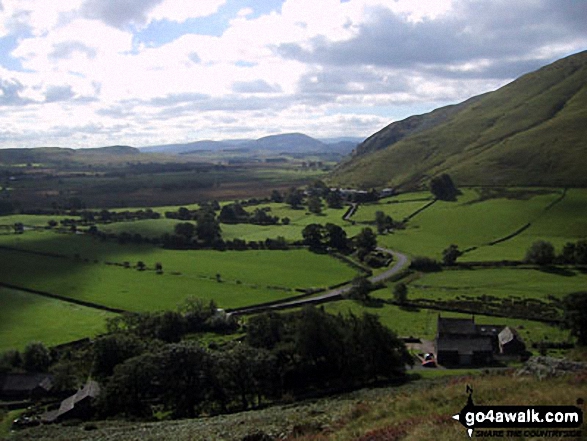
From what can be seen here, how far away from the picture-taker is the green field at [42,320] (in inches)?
2697

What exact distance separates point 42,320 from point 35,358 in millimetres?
15105

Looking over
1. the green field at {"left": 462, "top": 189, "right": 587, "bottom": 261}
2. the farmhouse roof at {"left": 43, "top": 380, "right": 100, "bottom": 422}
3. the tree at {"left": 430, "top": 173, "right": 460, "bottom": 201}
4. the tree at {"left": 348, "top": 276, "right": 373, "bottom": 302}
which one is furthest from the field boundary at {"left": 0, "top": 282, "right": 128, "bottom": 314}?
the tree at {"left": 430, "top": 173, "right": 460, "bottom": 201}

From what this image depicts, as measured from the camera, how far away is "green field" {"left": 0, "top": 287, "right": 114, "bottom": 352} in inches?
2697

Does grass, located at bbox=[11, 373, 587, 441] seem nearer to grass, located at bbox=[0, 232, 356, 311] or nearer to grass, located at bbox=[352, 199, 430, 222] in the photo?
grass, located at bbox=[0, 232, 356, 311]

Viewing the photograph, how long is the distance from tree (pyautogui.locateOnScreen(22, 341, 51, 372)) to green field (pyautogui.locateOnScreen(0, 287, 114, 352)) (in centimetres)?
408

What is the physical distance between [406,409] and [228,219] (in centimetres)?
13610

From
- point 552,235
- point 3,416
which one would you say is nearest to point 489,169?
point 552,235

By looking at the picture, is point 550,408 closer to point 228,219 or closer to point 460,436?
point 460,436

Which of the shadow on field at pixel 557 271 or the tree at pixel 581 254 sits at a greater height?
the tree at pixel 581 254

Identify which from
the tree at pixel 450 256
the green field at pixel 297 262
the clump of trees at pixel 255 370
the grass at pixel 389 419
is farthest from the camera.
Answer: the tree at pixel 450 256

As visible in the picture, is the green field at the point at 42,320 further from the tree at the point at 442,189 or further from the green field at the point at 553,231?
the tree at the point at 442,189

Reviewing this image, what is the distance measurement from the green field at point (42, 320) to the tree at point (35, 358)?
4083 mm

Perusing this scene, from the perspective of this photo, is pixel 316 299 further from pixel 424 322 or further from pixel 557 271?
pixel 557 271

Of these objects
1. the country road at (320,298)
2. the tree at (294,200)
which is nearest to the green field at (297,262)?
the country road at (320,298)
